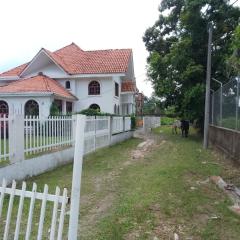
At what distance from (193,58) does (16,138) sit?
55.3 ft

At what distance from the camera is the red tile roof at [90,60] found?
3162 cm

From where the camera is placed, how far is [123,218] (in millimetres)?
5945

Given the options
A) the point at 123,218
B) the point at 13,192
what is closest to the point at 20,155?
the point at 123,218

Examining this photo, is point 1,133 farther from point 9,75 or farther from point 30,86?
point 9,75

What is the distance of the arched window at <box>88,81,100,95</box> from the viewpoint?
3244cm

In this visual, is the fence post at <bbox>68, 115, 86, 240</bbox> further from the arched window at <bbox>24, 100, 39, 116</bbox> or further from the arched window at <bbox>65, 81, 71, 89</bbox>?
the arched window at <bbox>65, 81, 71, 89</bbox>

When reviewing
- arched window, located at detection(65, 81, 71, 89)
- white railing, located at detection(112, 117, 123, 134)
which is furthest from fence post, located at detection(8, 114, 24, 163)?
arched window, located at detection(65, 81, 71, 89)

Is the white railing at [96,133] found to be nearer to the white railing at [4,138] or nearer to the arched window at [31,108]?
the white railing at [4,138]

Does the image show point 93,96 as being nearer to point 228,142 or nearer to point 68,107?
point 68,107

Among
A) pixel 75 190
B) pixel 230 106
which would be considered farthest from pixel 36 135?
pixel 230 106

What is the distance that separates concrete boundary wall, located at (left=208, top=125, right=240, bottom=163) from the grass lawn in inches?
22.2

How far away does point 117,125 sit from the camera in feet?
68.4

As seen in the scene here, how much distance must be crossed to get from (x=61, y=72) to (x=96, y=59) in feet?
12.3

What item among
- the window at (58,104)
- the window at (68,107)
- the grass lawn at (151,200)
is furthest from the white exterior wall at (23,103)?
the grass lawn at (151,200)
